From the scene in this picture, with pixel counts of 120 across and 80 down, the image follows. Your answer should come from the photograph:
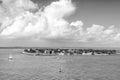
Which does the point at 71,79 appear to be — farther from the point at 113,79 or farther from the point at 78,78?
the point at 113,79

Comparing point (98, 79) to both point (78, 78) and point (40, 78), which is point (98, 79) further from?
point (40, 78)

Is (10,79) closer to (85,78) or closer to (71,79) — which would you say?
(71,79)

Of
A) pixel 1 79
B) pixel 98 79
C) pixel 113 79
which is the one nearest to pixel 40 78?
pixel 1 79

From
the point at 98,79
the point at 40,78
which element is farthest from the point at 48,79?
the point at 98,79

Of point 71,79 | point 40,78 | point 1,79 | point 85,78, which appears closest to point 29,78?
point 40,78

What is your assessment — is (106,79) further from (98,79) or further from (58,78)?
(58,78)

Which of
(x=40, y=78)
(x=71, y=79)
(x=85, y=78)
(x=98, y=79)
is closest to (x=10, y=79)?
(x=40, y=78)
